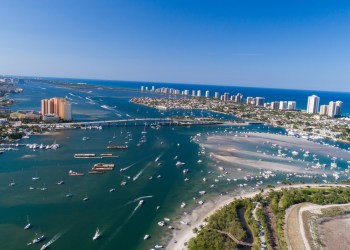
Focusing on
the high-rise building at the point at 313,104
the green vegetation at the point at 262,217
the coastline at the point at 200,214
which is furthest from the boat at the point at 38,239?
the high-rise building at the point at 313,104

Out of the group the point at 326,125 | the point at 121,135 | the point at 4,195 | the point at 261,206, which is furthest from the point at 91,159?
the point at 326,125

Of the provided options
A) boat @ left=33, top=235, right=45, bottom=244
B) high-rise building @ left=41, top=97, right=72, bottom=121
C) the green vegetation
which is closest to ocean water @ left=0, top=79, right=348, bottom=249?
boat @ left=33, top=235, right=45, bottom=244

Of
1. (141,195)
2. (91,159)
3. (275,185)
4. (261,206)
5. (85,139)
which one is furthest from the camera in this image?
(85,139)

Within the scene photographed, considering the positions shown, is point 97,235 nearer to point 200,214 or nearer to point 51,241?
point 51,241

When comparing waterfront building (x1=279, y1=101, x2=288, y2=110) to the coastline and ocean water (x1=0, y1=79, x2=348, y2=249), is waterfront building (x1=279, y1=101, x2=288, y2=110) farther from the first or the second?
the coastline

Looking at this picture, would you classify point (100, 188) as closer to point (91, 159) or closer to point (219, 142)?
point (91, 159)

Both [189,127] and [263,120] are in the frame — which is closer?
[189,127]
